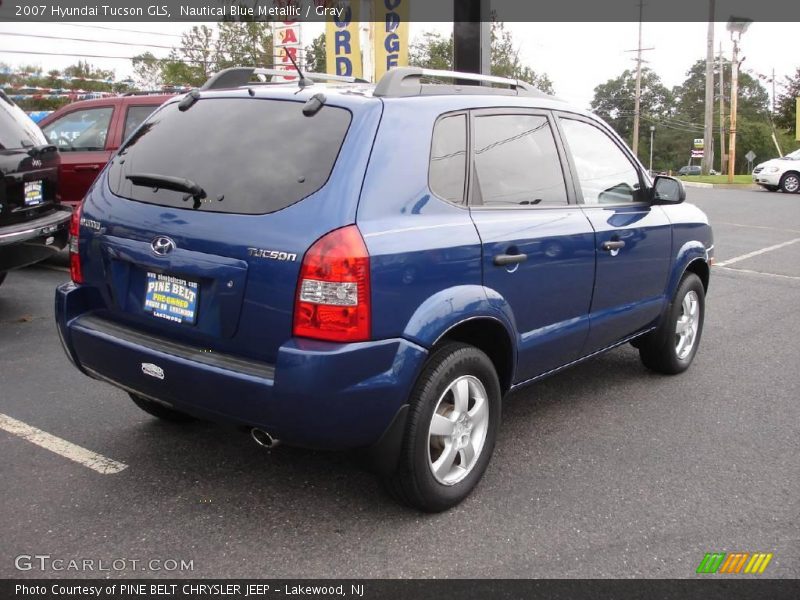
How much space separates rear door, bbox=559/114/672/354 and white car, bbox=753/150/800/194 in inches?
878

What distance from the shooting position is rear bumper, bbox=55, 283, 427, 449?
2.90m

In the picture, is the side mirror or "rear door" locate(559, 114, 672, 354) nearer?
"rear door" locate(559, 114, 672, 354)

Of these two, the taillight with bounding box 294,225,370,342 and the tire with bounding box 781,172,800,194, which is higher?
the taillight with bounding box 294,225,370,342

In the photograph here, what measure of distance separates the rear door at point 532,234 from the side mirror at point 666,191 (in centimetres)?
86

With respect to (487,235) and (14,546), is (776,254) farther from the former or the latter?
(14,546)

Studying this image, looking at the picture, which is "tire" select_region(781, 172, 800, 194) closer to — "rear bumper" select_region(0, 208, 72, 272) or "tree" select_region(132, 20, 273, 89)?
"tree" select_region(132, 20, 273, 89)

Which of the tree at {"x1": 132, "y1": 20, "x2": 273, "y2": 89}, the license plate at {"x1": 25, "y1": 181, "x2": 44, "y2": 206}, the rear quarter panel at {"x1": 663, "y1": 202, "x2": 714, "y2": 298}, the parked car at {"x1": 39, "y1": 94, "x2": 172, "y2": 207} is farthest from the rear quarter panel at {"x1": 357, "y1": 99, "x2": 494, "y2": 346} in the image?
the tree at {"x1": 132, "y1": 20, "x2": 273, "y2": 89}

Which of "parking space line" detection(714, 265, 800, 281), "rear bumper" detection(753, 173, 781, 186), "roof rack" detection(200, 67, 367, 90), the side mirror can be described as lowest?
"parking space line" detection(714, 265, 800, 281)

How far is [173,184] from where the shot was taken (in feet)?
10.8

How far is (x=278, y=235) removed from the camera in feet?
9.81

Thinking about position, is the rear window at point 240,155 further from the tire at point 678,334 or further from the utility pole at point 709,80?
the utility pole at point 709,80

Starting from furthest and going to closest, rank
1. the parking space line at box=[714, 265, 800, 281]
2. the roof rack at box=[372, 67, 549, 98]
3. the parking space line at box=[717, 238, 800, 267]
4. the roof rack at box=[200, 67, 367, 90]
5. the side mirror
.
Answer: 1. the parking space line at box=[717, 238, 800, 267]
2. the parking space line at box=[714, 265, 800, 281]
3. the side mirror
4. the roof rack at box=[200, 67, 367, 90]
5. the roof rack at box=[372, 67, 549, 98]

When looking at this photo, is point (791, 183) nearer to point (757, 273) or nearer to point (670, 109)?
point (757, 273)

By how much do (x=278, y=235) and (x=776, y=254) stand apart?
10007 millimetres
